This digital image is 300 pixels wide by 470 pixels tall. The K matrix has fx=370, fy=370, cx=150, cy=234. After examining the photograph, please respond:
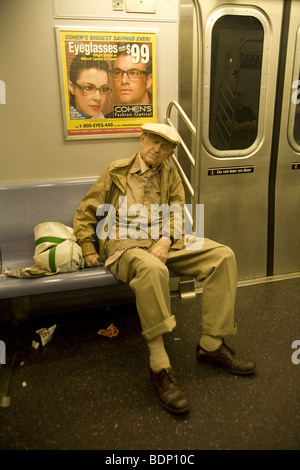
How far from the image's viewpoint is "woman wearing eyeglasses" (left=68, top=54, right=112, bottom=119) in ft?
9.61

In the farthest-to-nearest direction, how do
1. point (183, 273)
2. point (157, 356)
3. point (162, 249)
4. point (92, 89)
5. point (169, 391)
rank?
point (92, 89)
point (183, 273)
point (162, 249)
point (157, 356)
point (169, 391)

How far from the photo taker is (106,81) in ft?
9.91

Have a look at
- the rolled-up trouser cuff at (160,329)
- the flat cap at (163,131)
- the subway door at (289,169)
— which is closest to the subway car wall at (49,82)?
the flat cap at (163,131)

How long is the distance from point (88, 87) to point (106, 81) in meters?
0.16

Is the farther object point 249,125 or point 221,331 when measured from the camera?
point 249,125

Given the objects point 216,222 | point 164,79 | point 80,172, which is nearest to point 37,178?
point 80,172

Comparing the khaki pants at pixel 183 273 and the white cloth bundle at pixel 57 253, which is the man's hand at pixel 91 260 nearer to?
the white cloth bundle at pixel 57 253

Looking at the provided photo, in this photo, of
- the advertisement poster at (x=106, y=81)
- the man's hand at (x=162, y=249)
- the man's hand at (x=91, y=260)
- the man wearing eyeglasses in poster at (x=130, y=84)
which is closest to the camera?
the man's hand at (x=162, y=249)

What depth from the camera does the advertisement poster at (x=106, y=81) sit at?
2887mm

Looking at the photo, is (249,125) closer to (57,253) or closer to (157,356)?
(57,253)

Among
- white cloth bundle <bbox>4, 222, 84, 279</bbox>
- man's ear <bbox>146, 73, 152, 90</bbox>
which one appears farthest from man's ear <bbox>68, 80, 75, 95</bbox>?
white cloth bundle <bbox>4, 222, 84, 279</bbox>

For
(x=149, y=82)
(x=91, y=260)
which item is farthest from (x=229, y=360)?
(x=149, y=82)

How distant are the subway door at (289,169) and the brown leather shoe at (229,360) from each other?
1661 millimetres

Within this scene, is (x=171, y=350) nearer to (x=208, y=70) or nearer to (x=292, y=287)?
(x=292, y=287)
